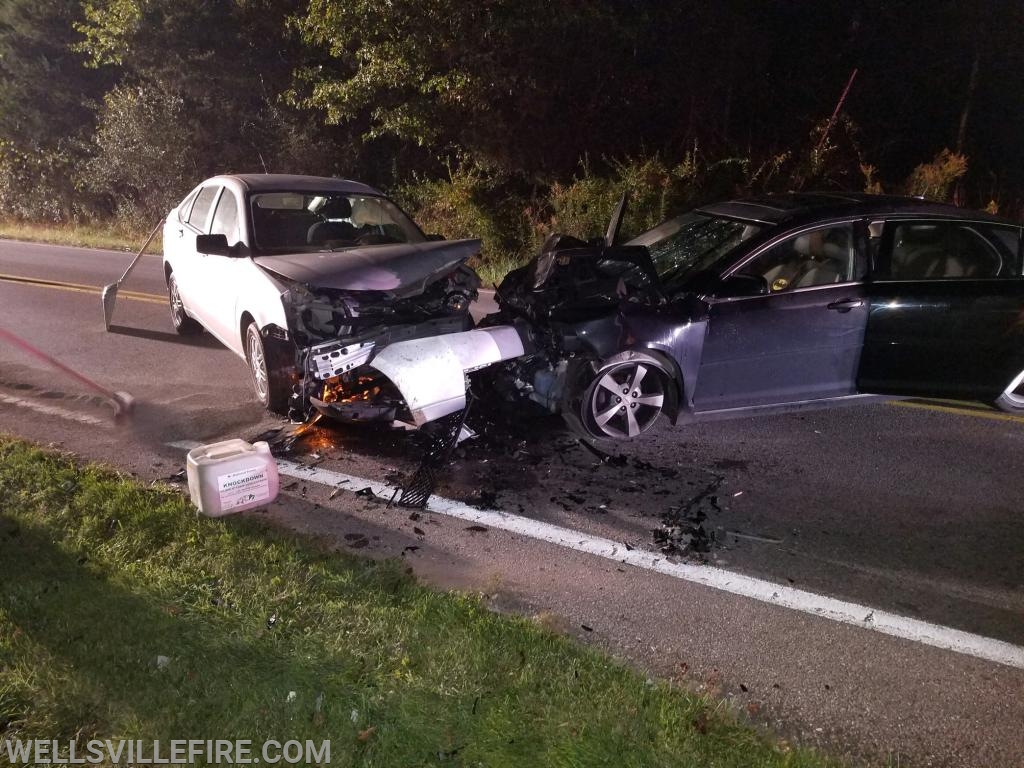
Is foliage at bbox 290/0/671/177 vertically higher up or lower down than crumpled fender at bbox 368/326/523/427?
higher up

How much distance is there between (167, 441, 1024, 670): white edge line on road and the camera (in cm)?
321

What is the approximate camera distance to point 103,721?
257cm

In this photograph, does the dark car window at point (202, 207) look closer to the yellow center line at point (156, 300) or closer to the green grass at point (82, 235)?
the yellow center line at point (156, 300)

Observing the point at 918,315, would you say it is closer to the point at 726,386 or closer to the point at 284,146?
the point at 726,386

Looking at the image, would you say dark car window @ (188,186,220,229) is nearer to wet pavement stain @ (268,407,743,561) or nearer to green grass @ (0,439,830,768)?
wet pavement stain @ (268,407,743,561)

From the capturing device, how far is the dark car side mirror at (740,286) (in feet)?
16.3

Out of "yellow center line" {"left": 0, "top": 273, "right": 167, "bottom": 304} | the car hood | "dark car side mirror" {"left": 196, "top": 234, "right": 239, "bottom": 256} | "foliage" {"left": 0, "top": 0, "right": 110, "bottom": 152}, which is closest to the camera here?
the car hood

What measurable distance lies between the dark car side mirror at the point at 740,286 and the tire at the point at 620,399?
2.09 ft

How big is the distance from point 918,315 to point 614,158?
8.25 meters

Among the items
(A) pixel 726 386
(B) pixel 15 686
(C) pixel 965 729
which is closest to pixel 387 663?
(B) pixel 15 686

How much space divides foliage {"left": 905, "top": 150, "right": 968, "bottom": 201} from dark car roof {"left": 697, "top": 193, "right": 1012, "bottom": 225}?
6022 mm

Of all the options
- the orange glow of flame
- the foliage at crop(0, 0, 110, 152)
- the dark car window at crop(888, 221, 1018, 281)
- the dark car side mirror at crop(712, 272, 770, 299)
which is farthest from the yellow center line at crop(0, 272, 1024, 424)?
the foliage at crop(0, 0, 110, 152)

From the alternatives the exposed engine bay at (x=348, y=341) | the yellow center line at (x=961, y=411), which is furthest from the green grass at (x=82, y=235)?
the yellow center line at (x=961, y=411)

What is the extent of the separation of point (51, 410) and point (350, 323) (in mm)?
2665
